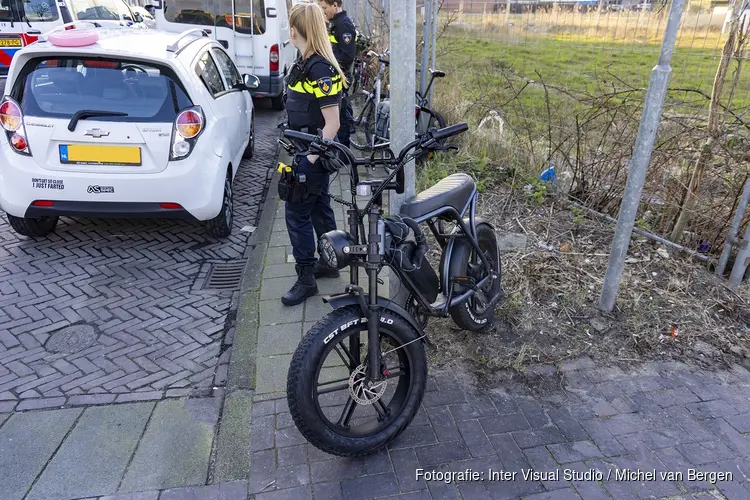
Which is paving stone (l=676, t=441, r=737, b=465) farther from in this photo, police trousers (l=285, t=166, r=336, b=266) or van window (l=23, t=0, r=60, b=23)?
van window (l=23, t=0, r=60, b=23)

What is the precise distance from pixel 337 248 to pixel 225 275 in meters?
2.37

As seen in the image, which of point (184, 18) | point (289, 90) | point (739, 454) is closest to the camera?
point (739, 454)

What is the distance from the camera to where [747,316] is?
3887 millimetres

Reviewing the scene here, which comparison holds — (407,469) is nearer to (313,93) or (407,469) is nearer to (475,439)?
(475,439)

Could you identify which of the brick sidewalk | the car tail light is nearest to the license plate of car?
the car tail light

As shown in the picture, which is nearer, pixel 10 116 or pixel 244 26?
pixel 10 116

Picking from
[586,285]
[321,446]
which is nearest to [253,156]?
[586,285]

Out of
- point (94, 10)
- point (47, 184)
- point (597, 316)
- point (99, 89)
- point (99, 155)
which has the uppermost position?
point (94, 10)

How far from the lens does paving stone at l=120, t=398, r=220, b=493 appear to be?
2.66 meters

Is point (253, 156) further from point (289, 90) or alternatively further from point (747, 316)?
point (747, 316)

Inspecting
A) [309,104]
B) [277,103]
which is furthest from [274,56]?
[309,104]

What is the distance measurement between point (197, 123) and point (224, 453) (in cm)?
292

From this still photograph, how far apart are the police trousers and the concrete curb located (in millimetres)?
547

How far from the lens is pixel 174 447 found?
2863mm
